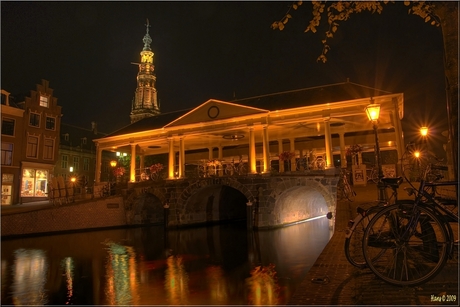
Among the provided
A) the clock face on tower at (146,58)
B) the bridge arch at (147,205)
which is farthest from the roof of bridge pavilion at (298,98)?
the clock face on tower at (146,58)

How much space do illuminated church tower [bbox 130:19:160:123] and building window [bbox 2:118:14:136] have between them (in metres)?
36.1

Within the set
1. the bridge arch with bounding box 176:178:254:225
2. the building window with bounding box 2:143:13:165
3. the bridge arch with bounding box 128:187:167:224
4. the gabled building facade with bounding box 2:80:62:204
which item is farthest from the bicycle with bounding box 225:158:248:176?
Result: the building window with bounding box 2:143:13:165

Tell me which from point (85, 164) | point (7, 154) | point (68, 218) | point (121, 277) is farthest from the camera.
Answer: point (85, 164)

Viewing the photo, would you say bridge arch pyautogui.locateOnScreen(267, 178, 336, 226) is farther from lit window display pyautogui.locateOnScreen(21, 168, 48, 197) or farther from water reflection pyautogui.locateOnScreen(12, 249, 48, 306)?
lit window display pyautogui.locateOnScreen(21, 168, 48, 197)

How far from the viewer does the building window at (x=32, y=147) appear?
29.8 metres

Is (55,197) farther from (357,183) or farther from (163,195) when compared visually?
(357,183)

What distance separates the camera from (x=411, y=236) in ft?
14.2

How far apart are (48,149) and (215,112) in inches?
685

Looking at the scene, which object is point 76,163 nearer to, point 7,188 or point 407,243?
point 7,188

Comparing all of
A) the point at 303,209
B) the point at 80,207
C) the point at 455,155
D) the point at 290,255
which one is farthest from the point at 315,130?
the point at 455,155

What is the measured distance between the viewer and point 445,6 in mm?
4695

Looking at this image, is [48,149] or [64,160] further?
[64,160]

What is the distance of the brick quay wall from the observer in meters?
19.9

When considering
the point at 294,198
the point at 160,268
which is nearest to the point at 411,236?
the point at 160,268
